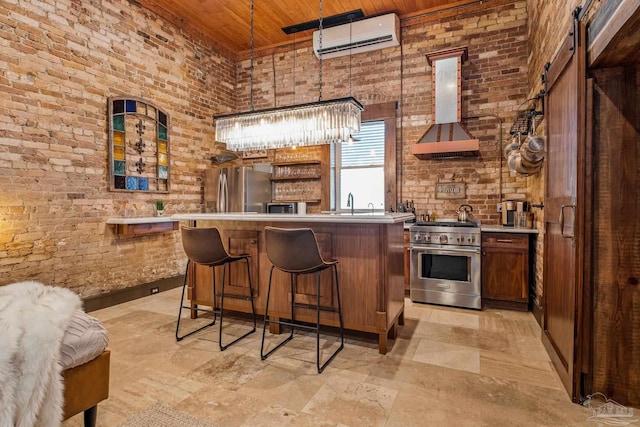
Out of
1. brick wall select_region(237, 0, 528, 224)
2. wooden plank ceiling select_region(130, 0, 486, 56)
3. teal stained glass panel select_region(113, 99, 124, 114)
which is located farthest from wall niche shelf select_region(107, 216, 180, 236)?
brick wall select_region(237, 0, 528, 224)

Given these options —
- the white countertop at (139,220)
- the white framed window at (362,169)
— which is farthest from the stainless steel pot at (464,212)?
the white countertop at (139,220)

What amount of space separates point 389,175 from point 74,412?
14.4 feet

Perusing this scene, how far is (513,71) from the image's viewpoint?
4457mm

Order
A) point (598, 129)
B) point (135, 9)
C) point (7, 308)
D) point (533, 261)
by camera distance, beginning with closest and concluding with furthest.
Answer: point (7, 308)
point (598, 129)
point (533, 261)
point (135, 9)

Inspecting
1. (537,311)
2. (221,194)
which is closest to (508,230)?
(537,311)

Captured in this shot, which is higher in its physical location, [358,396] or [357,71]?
[357,71]

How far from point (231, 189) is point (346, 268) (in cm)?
309

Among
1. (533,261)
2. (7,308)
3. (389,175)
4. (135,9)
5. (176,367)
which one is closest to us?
(7,308)

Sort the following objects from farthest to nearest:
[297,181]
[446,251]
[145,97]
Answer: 1. [297,181]
2. [145,97]
3. [446,251]

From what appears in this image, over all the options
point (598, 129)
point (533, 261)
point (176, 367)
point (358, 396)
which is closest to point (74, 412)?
point (176, 367)

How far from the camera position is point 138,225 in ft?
13.8

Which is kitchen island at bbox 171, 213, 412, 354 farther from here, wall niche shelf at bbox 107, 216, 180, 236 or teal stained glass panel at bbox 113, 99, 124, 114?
teal stained glass panel at bbox 113, 99, 124, 114

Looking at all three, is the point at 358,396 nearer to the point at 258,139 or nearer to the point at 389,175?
the point at 258,139

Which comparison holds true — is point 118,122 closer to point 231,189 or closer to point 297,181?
point 231,189
